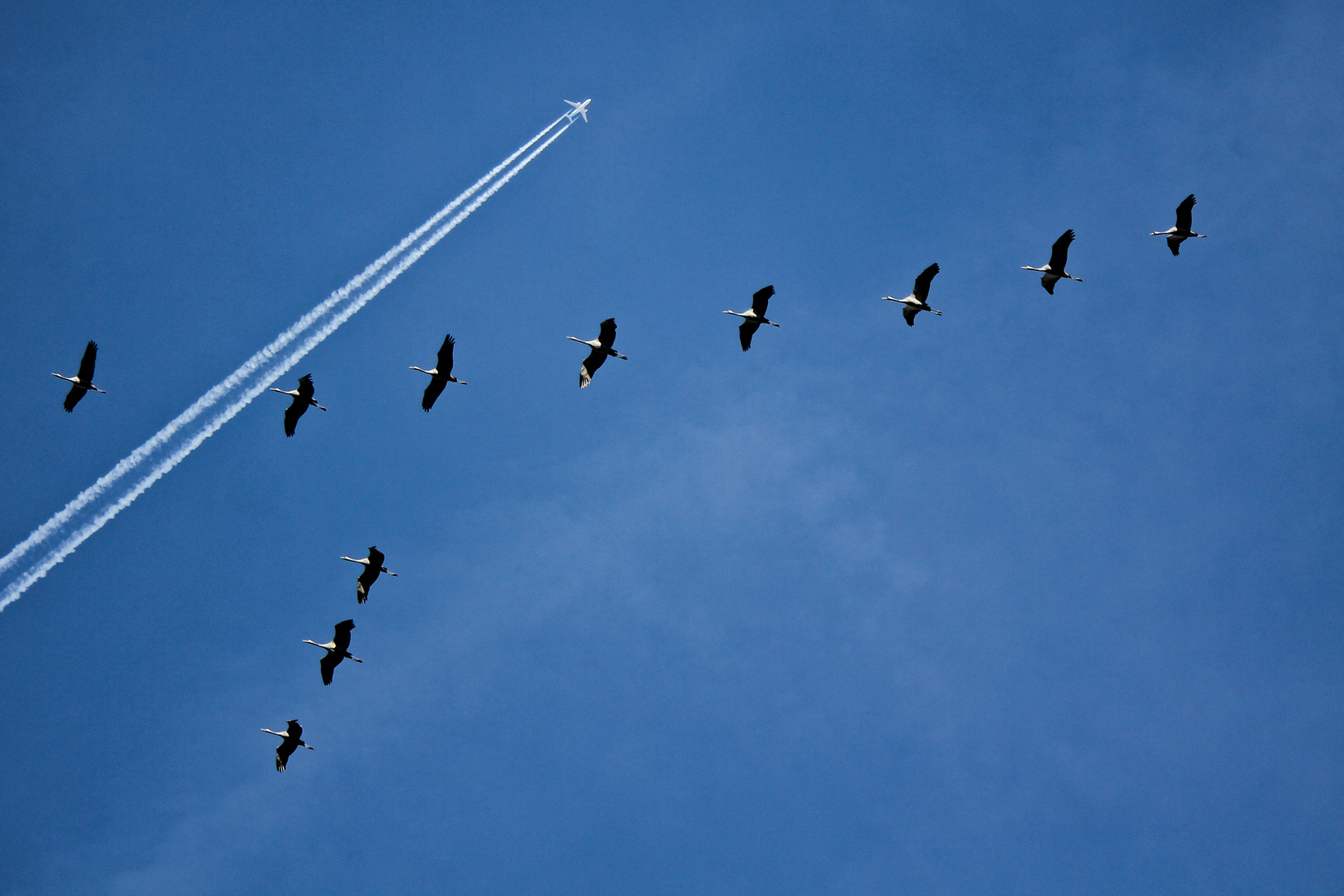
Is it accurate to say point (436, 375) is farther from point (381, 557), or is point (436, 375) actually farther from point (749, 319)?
point (749, 319)

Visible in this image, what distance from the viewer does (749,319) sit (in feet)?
250

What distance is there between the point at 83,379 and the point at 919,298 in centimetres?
5696

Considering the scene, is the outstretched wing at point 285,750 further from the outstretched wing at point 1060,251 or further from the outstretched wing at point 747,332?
the outstretched wing at point 1060,251

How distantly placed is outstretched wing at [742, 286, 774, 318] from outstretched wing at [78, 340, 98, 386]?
145ft

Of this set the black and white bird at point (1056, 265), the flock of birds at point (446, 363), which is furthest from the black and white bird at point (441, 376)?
the black and white bird at point (1056, 265)

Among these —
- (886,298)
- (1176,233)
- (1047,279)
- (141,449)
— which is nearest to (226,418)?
(141,449)

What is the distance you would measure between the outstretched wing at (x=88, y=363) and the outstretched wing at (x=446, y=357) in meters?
23.0

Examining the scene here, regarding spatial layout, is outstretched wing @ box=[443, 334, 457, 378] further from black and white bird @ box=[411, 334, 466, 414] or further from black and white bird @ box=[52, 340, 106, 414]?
black and white bird @ box=[52, 340, 106, 414]

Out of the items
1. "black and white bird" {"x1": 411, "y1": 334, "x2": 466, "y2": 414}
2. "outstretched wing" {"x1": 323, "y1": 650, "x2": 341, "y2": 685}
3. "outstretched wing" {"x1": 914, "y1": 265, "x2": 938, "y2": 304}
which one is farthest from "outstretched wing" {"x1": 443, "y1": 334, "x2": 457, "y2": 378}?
"outstretched wing" {"x1": 914, "y1": 265, "x2": 938, "y2": 304}

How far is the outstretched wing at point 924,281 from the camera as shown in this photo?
2849 inches

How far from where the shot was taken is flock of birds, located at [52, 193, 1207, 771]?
2827 inches

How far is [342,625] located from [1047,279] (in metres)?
51.8

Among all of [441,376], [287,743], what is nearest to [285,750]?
[287,743]

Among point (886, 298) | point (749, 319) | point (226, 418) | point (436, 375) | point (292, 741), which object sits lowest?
point (292, 741)
